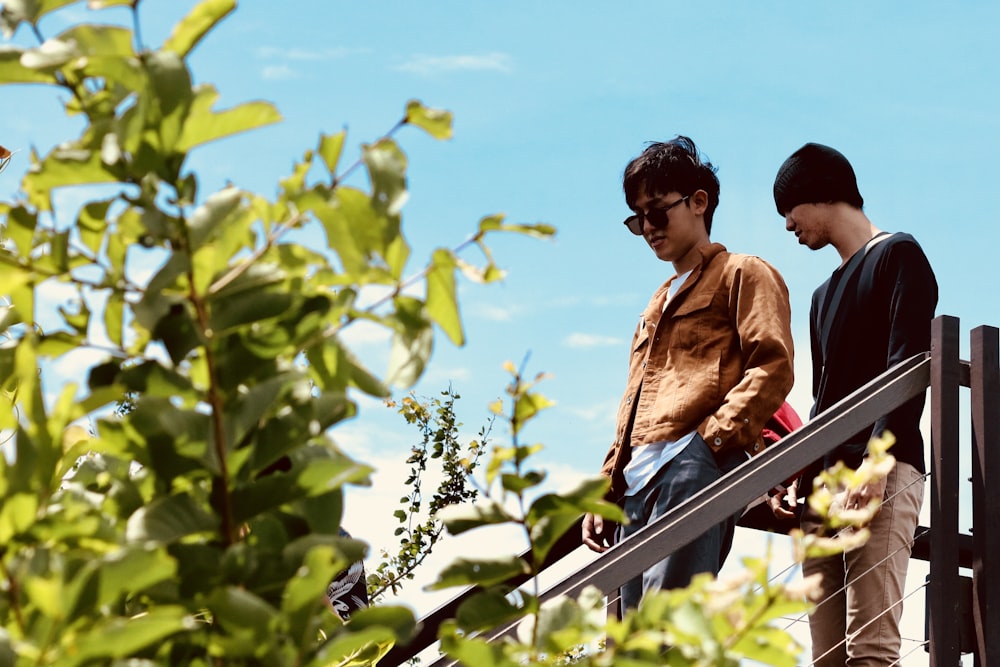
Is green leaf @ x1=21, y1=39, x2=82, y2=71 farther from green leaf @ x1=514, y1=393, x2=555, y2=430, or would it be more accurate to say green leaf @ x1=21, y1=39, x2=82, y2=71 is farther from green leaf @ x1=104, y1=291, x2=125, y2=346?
green leaf @ x1=514, y1=393, x2=555, y2=430

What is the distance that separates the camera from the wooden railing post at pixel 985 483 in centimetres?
301

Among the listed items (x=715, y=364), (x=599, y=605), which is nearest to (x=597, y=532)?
(x=715, y=364)

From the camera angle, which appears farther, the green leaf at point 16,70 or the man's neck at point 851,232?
the man's neck at point 851,232

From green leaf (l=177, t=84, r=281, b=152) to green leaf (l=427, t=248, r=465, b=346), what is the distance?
5.9 inches

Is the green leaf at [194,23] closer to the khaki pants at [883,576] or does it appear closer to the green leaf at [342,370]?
the green leaf at [342,370]

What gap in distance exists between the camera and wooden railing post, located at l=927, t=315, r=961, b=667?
3.04 meters

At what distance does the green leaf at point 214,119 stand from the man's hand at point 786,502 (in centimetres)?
269

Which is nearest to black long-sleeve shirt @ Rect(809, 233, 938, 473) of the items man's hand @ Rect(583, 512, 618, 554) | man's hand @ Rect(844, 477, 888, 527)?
man's hand @ Rect(844, 477, 888, 527)

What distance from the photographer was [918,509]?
308 centimetres

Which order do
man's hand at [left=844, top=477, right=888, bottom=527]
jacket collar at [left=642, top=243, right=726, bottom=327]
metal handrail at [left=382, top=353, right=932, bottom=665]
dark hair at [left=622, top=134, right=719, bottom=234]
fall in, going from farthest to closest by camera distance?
dark hair at [left=622, top=134, right=719, bottom=234]
jacket collar at [left=642, top=243, right=726, bottom=327]
man's hand at [left=844, top=477, right=888, bottom=527]
metal handrail at [left=382, top=353, right=932, bottom=665]

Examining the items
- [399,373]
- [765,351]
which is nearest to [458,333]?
[399,373]

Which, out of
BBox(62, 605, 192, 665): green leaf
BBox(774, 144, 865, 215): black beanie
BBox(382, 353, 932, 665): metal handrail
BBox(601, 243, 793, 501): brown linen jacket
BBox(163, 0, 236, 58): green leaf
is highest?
BBox(774, 144, 865, 215): black beanie

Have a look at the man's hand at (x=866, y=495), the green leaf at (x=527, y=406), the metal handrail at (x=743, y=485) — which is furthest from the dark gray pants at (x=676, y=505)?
the green leaf at (x=527, y=406)

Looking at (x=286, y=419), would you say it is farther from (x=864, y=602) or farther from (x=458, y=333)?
(x=864, y=602)
